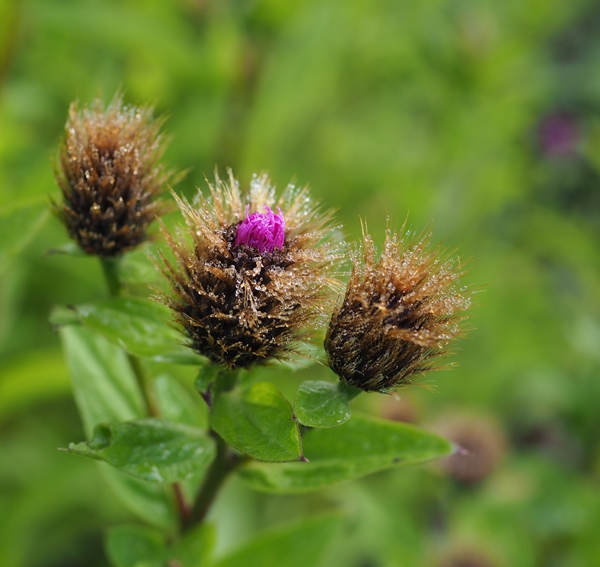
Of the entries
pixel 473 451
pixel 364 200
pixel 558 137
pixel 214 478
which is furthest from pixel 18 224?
pixel 558 137

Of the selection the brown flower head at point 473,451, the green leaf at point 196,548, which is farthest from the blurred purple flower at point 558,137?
the green leaf at point 196,548

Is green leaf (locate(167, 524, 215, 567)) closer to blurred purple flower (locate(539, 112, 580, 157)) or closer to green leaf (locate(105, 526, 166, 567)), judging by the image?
green leaf (locate(105, 526, 166, 567))

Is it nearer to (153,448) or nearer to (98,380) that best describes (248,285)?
(153,448)

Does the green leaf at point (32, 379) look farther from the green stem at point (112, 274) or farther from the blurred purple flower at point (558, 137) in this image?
the blurred purple flower at point (558, 137)

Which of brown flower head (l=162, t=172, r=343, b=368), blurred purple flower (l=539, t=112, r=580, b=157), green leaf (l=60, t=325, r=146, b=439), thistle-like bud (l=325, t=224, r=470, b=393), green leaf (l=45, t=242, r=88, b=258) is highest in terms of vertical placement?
blurred purple flower (l=539, t=112, r=580, b=157)

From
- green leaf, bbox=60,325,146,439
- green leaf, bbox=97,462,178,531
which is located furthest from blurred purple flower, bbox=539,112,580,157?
green leaf, bbox=97,462,178,531

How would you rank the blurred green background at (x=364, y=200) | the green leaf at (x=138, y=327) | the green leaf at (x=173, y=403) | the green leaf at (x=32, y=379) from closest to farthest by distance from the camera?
the green leaf at (x=138, y=327), the green leaf at (x=173, y=403), the green leaf at (x=32, y=379), the blurred green background at (x=364, y=200)

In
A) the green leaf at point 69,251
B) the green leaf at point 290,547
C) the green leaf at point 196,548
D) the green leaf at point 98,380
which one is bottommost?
the green leaf at point 290,547
